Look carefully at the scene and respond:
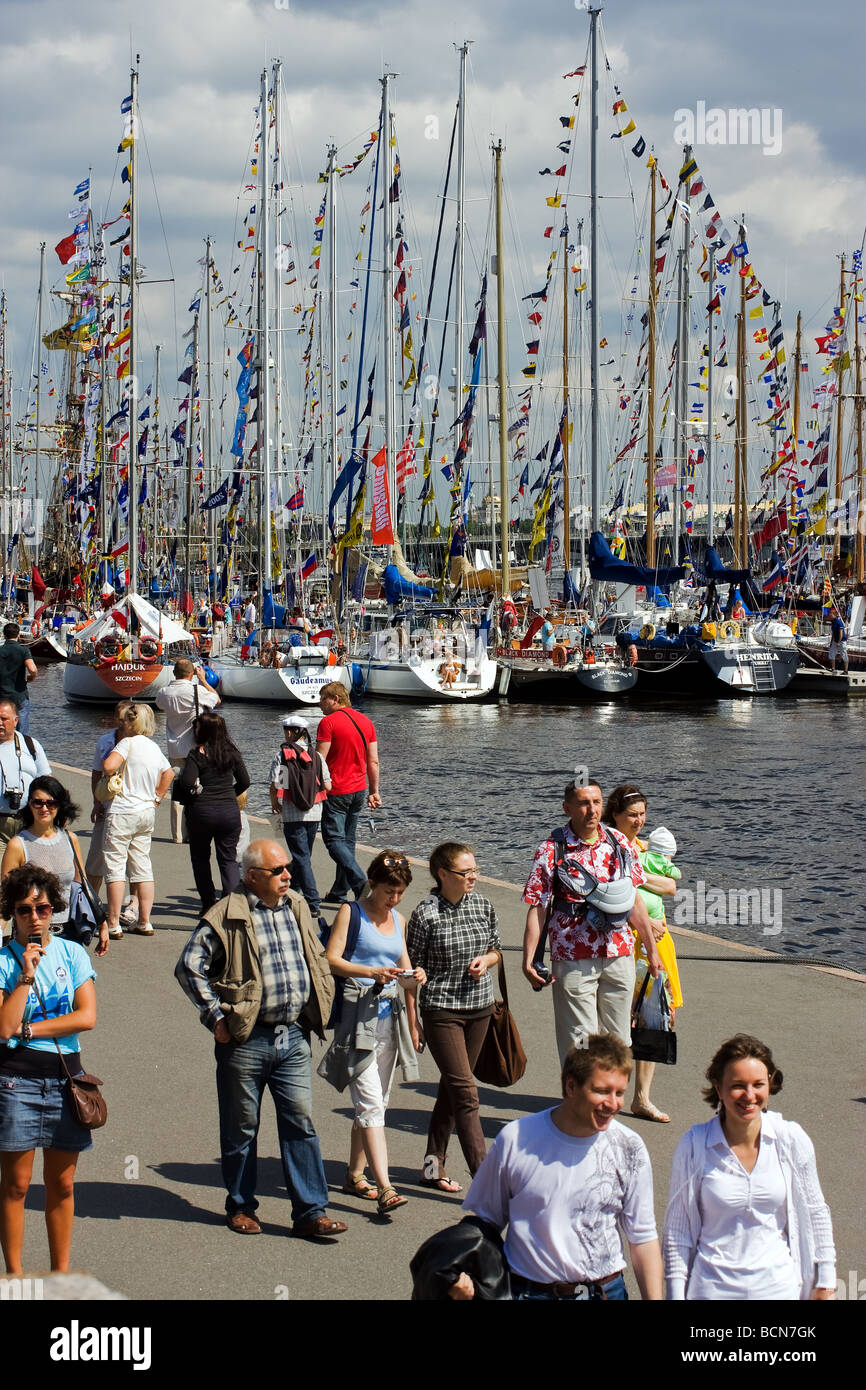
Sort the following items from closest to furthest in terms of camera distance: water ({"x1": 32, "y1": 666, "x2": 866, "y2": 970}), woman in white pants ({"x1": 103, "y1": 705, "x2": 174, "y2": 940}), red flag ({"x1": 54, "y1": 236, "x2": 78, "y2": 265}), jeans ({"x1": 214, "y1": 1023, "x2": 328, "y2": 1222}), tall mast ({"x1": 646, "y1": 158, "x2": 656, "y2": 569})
A: jeans ({"x1": 214, "y1": 1023, "x2": 328, "y2": 1222}) < woman in white pants ({"x1": 103, "y1": 705, "x2": 174, "y2": 940}) < water ({"x1": 32, "y1": 666, "x2": 866, "y2": 970}) < red flag ({"x1": 54, "y1": 236, "x2": 78, "y2": 265}) < tall mast ({"x1": 646, "y1": 158, "x2": 656, "y2": 569})

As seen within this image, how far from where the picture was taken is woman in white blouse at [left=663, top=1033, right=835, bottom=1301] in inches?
161

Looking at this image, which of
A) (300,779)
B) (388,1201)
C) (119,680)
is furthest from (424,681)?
(388,1201)

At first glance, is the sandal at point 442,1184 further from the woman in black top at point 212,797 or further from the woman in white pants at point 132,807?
the woman in white pants at point 132,807

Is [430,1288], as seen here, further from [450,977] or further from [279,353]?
[279,353]

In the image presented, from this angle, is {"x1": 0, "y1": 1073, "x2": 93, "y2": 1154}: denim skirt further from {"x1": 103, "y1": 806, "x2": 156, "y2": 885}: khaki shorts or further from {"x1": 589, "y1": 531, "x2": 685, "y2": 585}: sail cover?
{"x1": 589, "y1": 531, "x2": 685, "y2": 585}: sail cover

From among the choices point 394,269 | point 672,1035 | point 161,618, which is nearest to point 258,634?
point 161,618

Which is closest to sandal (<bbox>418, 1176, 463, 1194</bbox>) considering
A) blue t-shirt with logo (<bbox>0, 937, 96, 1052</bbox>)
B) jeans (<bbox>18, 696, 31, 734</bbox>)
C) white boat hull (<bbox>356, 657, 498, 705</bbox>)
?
blue t-shirt with logo (<bbox>0, 937, 96, 1052</bbox>)

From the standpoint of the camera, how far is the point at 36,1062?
16.6 feet

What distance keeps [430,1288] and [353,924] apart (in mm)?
2405

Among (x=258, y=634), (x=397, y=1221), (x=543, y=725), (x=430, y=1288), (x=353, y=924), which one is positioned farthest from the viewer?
(x=258, y=634)

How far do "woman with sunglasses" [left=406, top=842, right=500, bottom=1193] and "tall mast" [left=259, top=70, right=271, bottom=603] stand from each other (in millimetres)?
34536

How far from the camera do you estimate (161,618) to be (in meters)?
39.2

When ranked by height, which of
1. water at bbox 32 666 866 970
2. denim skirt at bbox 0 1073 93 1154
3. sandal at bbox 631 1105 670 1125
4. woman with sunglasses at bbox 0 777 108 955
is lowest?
water at bbox 32 666 866 970

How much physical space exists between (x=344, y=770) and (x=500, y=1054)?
198 inches
